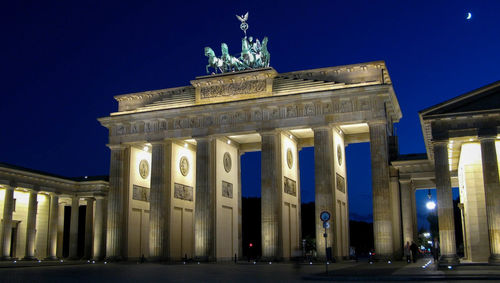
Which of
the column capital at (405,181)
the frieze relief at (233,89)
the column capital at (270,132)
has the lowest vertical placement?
the column capital at (405,181)

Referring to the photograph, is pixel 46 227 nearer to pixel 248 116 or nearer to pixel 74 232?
pixel 74 232

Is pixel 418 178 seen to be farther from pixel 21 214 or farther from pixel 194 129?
pixel 21 214

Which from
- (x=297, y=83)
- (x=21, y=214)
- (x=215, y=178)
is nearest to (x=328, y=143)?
(x=297, y=83)

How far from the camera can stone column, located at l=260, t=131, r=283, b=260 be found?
4409cm

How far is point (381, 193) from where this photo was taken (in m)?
42.3

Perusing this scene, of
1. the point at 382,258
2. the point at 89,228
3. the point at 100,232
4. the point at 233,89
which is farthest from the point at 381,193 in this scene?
the point at 89,228

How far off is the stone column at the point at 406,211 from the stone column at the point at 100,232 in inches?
1115

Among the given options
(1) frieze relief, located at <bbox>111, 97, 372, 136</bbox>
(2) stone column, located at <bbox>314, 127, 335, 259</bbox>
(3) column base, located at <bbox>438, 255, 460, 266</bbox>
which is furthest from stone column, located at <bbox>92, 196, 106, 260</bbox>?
(3) column base, located at <bbox>438, 255, 460, 266</bbox>

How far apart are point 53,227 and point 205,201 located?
22.4m

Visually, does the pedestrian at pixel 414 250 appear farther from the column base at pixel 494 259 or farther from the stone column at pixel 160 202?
the stone column at pixel 160 202

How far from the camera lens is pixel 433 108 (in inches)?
1197

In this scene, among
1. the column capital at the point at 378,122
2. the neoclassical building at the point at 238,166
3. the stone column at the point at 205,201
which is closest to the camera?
the column capital at the point at 378,122

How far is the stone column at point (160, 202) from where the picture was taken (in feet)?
158

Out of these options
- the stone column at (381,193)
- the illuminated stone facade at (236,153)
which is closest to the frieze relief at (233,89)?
the illuminated stone facade at (236,153)
